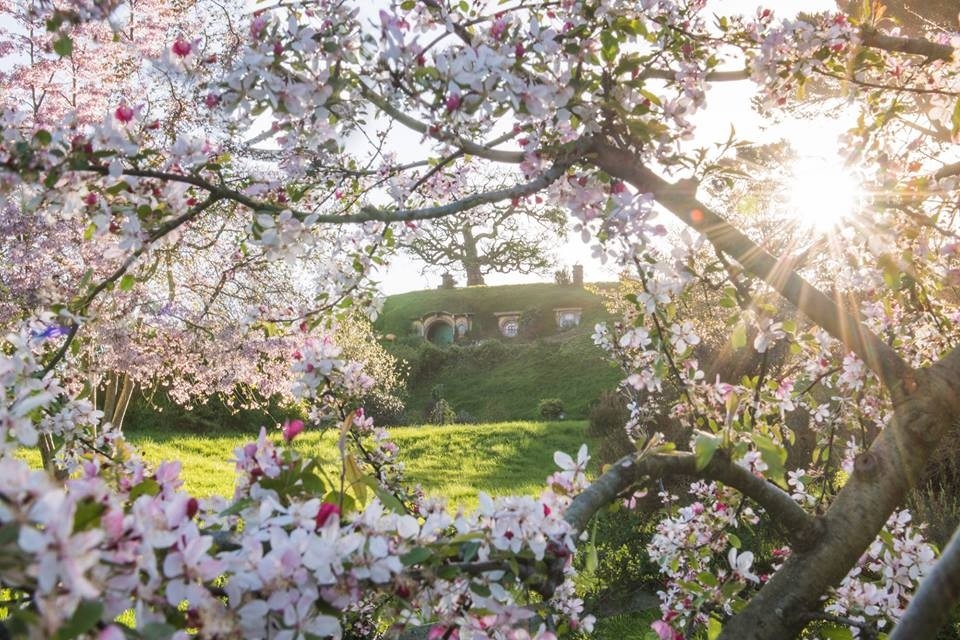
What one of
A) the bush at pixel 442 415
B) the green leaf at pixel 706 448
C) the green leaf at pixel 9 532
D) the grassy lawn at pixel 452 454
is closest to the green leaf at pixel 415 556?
the green leaf at pixel 9 532

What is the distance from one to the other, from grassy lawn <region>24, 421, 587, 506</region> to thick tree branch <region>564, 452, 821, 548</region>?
27.6 ft

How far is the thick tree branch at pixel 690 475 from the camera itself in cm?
151

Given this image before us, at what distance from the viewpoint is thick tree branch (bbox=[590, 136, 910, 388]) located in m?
2.19

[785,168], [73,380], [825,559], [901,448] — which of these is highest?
[785,168]

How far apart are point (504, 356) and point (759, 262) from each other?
1007 inches

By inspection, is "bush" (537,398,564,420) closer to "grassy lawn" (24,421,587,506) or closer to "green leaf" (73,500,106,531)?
"grassy lawn" (24,421,587,506)

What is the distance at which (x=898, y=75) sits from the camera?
121 inches

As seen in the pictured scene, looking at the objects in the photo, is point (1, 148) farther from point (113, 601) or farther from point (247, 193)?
point (113, 601)

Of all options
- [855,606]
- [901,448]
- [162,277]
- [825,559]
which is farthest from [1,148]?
[162,277]

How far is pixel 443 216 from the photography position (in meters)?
2.24

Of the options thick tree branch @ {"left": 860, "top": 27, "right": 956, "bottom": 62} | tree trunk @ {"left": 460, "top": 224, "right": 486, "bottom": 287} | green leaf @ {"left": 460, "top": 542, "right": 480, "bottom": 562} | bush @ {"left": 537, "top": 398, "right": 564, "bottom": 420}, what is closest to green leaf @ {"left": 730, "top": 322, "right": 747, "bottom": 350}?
thick tree branch @ {"left": 860, "top": 27, "right": 956, "bottom": 62}

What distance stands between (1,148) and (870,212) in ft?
9.18

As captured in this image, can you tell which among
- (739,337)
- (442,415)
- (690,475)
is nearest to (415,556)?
(690,475)

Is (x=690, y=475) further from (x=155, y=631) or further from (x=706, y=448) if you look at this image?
(x=155, y=631)
